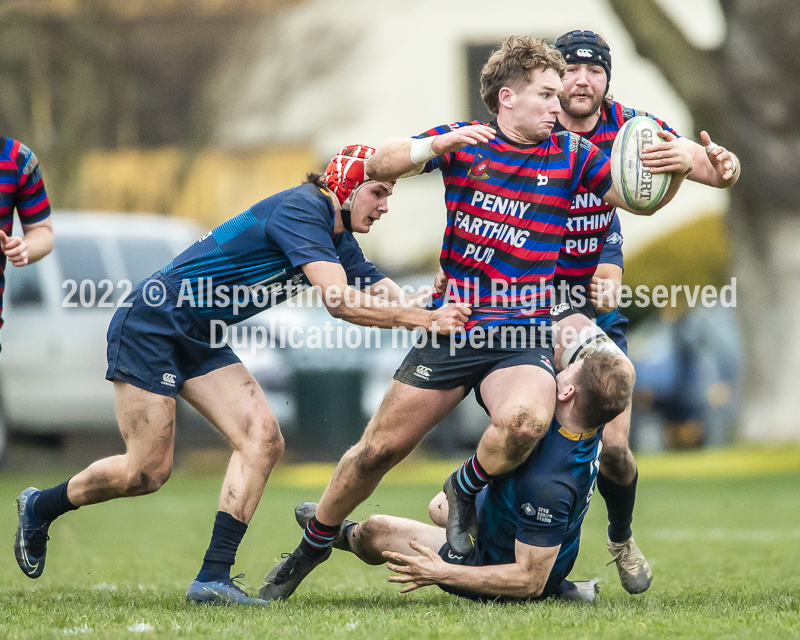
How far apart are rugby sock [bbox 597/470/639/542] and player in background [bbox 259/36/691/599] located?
42.5 inches

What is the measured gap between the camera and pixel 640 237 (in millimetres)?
24766

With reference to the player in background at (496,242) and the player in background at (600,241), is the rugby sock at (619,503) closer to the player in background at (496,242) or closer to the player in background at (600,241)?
the player in background at (600,241)

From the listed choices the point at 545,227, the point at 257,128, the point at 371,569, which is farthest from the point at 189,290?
the point at 257,128

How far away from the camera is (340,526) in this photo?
529 cm

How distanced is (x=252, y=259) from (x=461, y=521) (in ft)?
4.87

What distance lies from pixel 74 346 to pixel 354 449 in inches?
319

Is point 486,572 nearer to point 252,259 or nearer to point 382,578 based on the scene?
point 252,259

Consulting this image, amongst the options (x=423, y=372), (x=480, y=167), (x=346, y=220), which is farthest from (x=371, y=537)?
(x=480, y=167)

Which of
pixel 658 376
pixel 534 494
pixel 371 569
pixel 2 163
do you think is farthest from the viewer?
pixel 658 376

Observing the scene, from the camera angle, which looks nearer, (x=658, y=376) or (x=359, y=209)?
(x=359, y=209)

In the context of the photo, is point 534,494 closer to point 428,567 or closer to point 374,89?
point 428,567

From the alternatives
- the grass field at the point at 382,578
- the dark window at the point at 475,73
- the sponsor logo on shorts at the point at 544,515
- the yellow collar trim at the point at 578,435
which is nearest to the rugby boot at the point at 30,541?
the grass field at the point at 382,578

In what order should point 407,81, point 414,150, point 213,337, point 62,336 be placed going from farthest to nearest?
1. point 407,81
2. point 62,336
3. point 213,337
4. point 414,150

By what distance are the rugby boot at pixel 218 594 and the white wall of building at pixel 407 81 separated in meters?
18.3
